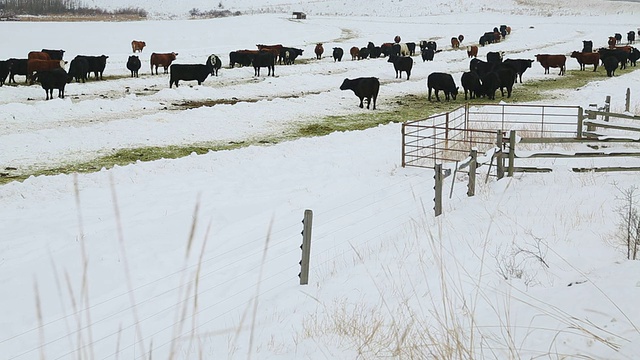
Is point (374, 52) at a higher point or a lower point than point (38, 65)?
higher

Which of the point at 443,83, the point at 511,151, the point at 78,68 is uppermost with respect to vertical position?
the point at 78,68

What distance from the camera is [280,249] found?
8.59m

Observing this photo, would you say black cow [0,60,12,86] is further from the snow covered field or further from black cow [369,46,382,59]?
black cow [369,46,382,59]

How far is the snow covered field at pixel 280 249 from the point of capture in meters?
4.07

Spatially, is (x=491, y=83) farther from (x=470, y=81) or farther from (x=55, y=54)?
(x=55, y=54)

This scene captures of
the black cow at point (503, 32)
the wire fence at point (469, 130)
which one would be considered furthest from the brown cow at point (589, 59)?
the black cow at point (503, 32)

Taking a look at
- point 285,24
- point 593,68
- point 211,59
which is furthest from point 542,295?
point 285,24

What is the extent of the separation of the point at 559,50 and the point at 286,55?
22.4 m

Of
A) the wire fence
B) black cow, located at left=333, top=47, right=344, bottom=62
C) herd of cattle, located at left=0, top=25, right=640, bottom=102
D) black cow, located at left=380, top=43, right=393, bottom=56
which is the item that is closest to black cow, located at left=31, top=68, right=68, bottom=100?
herd of cattle, located at left=0, top=25, right=640, bottom=102

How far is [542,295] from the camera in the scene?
4.66 meters

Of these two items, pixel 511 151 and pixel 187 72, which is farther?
pixel 187 72

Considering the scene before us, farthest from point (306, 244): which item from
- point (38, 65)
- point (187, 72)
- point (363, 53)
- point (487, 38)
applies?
point (487, 38)

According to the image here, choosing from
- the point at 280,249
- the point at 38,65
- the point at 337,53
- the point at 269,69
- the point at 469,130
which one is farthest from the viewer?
the point at 337,53

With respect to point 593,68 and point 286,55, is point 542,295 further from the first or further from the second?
point 286,55
